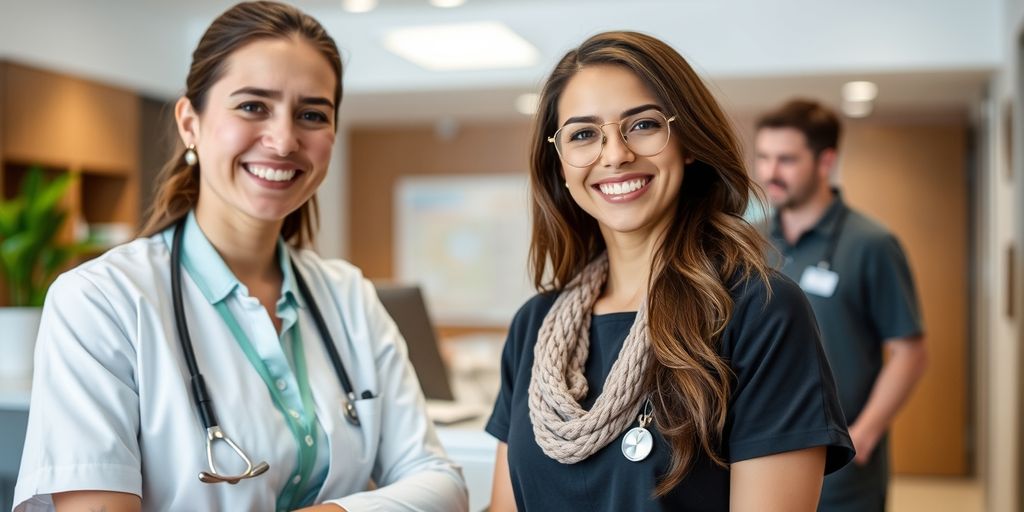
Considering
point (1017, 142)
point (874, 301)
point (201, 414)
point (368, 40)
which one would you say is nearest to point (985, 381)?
point (1017, 142)

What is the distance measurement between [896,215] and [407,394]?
5.54 metres

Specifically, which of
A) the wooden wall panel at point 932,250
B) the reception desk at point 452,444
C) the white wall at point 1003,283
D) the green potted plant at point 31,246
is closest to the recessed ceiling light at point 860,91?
the white wall at point 1003,283

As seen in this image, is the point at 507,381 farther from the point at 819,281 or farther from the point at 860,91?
the point at 860,91

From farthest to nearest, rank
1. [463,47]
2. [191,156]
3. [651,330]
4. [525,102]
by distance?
[525,102], [463,47], [191,156], [651,330]

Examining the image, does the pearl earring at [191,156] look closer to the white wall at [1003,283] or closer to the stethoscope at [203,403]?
the stethoscope at [203,403]

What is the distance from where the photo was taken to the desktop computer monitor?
101 inches

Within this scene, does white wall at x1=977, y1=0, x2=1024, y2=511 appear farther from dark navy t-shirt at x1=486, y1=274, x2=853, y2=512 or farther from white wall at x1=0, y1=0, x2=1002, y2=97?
dark navy t-shirt at x1=486, y1=274, x2=853, y2=512

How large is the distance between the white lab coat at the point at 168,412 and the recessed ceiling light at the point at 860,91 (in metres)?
4.31

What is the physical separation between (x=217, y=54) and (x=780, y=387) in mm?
1004

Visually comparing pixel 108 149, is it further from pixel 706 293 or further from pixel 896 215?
pixel 896 215

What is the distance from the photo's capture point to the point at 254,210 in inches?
60.9

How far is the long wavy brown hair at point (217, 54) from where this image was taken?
5.11 feet

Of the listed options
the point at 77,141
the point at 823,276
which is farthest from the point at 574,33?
the point at 823,276

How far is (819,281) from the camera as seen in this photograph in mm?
2711
